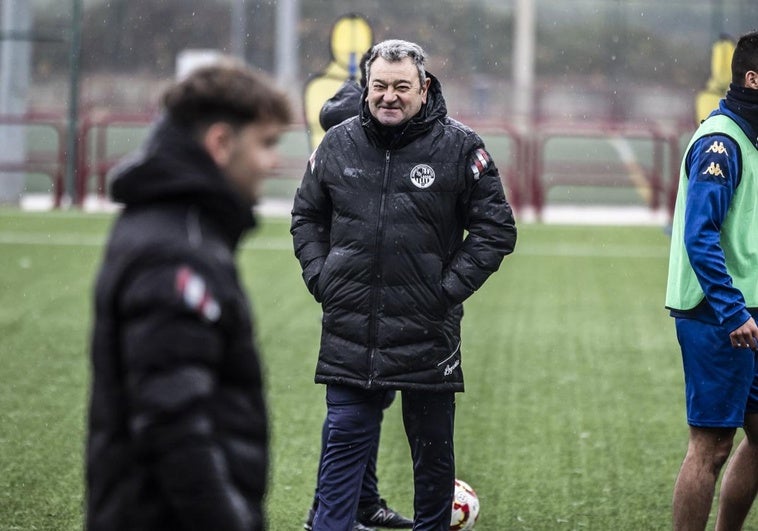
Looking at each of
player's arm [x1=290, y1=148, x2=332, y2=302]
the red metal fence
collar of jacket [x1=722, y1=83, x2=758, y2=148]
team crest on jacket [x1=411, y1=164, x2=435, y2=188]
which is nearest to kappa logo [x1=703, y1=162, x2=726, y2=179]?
collar of jacket [x1=722, y1=83, x2=758, y2=148]

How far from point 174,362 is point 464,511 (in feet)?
9.97

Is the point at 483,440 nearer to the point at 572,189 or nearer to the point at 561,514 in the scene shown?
the point at 561,514

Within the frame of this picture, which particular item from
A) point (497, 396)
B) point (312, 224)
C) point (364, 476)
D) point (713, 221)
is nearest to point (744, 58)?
point (713, 221)

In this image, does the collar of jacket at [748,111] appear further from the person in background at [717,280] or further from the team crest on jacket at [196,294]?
the team crest on jacket at [196,294]

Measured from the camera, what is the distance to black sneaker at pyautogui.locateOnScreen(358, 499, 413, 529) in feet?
18.6

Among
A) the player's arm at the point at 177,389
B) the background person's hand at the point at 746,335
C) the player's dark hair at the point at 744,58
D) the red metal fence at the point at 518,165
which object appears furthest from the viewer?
the red metal fence at the point at 518,165

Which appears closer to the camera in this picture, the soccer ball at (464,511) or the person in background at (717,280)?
the person in background at (717,280)

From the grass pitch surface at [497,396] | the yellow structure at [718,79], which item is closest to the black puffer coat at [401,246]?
the grass pitch surface at [497,396]

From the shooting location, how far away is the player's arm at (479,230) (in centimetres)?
473

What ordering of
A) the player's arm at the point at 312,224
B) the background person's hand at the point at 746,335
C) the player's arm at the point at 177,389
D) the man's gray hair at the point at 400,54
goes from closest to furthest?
the player's arm at the point at 177,389 < the background person's hand at the point at 746,335 < the man's gray hair at the point at 400,54 < the player's arm at the point at 312,224

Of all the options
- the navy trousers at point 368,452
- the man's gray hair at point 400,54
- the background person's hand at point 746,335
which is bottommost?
the navy trousers at point 368,452

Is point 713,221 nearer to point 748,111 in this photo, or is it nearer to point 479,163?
point 748,111

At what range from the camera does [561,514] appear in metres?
5.91

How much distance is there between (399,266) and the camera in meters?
4.65
